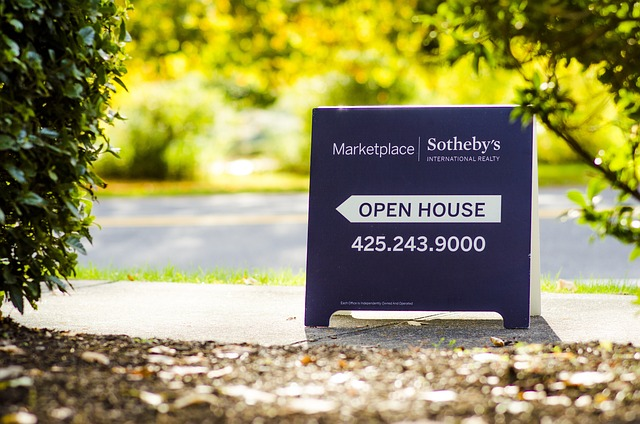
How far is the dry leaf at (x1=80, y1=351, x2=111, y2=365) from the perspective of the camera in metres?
3.60

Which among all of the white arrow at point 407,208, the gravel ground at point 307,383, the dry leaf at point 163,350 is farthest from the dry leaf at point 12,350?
the white arrow at point 407,208

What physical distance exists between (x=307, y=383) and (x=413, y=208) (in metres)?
1.80

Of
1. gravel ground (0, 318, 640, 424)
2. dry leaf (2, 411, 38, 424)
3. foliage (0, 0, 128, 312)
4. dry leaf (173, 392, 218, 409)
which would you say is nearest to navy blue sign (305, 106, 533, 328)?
gravel ground (0, 318, 640, 424)

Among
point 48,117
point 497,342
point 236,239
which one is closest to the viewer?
point 48,117

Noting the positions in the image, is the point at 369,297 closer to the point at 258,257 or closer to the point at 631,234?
the point at 631,234

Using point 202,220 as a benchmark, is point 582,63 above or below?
above

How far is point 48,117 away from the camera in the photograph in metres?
4.19

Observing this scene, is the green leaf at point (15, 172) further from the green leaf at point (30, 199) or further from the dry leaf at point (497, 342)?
the dry leaf at point (497, 342)

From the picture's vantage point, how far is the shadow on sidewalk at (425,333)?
4508 millimetres

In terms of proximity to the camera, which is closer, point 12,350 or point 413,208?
point 12,350

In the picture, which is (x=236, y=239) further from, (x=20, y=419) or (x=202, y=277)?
(x=20, y=419)

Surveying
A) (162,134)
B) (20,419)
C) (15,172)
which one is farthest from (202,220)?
(20,419)

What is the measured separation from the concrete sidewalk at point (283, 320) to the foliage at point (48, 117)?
711 mm

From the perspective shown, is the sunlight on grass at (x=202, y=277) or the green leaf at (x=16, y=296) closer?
the green leaf at (x=16, y=296)
